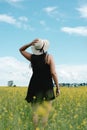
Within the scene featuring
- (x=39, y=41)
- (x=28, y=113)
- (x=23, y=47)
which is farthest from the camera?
(x=28, y=113)

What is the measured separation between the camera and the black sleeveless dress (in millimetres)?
7168

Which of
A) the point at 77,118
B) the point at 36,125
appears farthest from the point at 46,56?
the point at 77,118

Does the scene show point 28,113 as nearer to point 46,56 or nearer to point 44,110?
point 46,56

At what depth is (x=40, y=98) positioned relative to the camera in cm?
737

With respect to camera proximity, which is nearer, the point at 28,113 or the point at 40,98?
the point at 40,98

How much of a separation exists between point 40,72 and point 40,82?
0.18 meters

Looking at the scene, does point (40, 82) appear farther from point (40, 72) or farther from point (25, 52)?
point (25, 52)

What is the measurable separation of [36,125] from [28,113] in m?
3.30

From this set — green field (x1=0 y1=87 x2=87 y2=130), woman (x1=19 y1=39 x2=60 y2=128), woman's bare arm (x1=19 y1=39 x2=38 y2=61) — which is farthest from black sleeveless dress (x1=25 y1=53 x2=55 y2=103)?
green field (x1=0 y1=87 x2=87 y2=130)

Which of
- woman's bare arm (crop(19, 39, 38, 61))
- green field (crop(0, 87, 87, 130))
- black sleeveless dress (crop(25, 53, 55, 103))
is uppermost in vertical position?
woman's bare arm (crop(19, 39, 38, 61))

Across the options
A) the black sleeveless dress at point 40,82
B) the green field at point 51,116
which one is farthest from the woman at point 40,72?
the green field at point 51,116

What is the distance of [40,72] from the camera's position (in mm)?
7211

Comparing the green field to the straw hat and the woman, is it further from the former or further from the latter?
the straw hat

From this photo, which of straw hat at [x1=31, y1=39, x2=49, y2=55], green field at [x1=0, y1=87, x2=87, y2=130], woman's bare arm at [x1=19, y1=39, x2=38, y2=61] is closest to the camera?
green field at [x1=0, y1=87, x2=87, y2=130]
